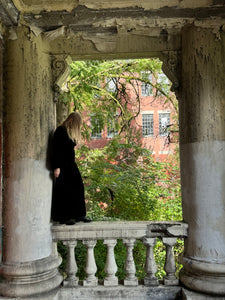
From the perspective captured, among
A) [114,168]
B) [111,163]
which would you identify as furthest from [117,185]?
[111,163]

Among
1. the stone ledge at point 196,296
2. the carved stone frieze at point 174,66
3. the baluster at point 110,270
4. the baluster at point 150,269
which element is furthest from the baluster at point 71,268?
the carved stone frieze at point 174,66

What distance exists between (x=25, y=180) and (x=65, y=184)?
0.61 metres

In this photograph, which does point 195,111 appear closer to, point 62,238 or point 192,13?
point 192,13

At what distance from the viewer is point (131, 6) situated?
3049mm

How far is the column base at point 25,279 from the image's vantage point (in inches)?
113

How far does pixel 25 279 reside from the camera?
291 cm

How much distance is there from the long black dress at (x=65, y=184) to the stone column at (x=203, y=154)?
1.35 meters

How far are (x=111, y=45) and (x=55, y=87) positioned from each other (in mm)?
895

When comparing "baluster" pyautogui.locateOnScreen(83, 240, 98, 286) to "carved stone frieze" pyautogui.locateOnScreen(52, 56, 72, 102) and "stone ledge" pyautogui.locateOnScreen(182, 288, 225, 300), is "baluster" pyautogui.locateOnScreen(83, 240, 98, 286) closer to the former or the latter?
"stone ledge" pyautogui.locateOnScreen(182, 288, 225, 300)

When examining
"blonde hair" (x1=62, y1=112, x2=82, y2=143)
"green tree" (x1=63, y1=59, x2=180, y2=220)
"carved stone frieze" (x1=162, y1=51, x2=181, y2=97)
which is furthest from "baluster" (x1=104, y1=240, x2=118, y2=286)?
"green tree" (x1=63, y1=59, x2=180, y2=220)

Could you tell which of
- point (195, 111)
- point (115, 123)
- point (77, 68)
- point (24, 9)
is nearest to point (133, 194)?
point (115, 123)

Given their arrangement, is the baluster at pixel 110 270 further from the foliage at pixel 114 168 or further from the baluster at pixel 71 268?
the foliage at pixel 114 168

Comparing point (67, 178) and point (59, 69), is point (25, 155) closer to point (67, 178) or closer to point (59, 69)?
point (67, 178)

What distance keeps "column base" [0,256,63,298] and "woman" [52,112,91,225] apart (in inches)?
24.7
